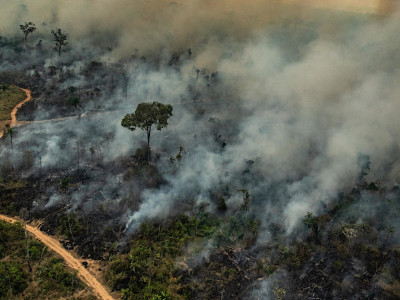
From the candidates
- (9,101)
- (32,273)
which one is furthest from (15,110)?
(32,273)

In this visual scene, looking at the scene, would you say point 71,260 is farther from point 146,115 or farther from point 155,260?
point 146,115

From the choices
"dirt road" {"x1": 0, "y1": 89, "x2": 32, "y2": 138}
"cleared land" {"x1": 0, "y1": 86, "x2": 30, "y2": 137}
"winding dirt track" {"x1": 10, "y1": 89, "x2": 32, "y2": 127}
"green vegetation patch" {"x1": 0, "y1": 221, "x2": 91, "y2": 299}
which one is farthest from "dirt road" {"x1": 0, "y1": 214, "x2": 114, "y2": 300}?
"cleared land" {"x1": 0, "y1": 86, "x2": 30, "y2": 137}

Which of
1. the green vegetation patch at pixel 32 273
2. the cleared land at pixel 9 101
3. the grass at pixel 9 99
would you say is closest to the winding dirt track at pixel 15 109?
the cleared land at pixel 9 101

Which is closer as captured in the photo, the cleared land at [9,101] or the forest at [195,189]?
the forest at [195,189]

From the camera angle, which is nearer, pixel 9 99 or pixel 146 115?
pixel 146 115

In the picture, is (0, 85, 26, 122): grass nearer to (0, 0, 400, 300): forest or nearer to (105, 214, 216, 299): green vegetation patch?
(0, 0, 400, 300): forest

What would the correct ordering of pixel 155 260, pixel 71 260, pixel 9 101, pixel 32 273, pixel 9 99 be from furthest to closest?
pixel 9 99 → pixel 9 101 → pixel 71 260 → pixel 155 260 → pixel 32 273

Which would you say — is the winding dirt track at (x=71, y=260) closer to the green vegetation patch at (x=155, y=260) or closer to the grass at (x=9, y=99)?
the green vegetation patch at (x=155, y=260)

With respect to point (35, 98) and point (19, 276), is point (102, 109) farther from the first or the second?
point (19, 276)
